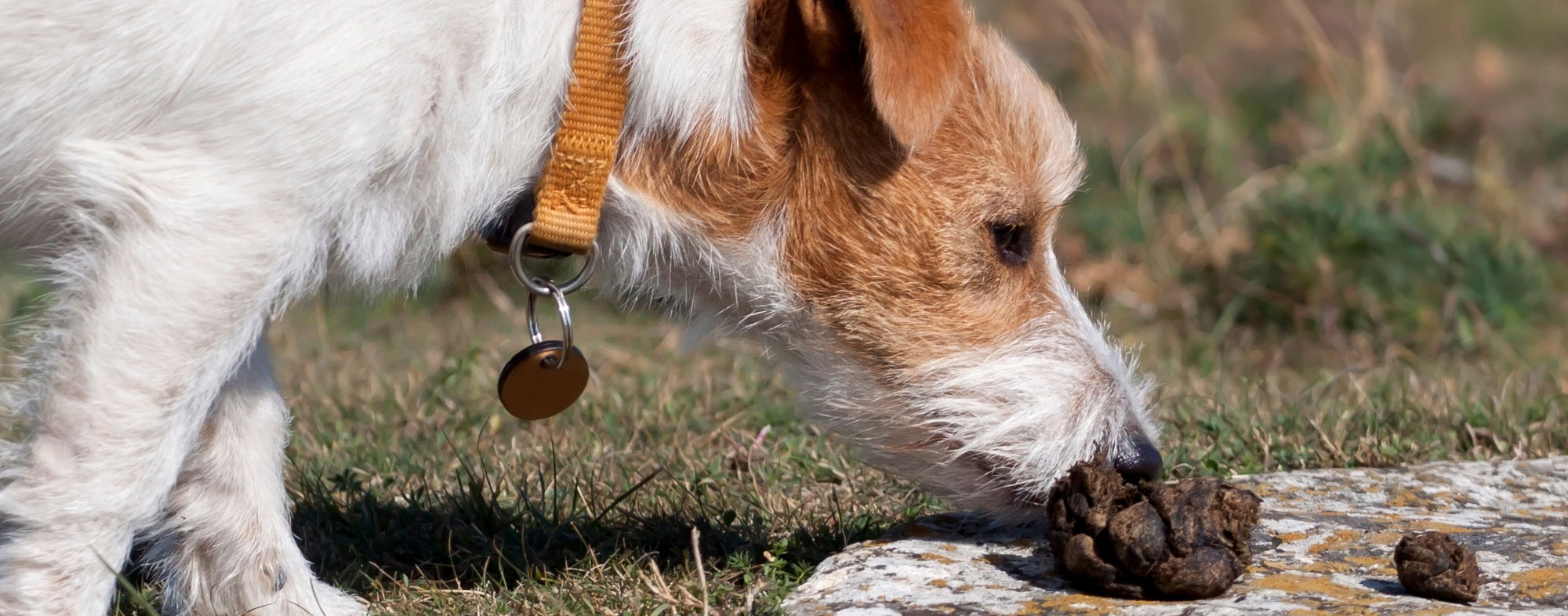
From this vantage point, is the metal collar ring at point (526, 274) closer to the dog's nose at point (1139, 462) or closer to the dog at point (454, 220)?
the dog at point (454, 220)

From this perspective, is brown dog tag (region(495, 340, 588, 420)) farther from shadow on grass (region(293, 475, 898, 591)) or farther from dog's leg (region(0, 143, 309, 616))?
dog's leg (region(0, 143, 309, 616))

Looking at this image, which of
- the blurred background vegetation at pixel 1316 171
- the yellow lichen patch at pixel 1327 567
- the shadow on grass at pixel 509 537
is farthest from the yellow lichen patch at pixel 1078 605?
the blurred background vegetation at pixel 1316 171

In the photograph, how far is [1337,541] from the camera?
8.71 ft

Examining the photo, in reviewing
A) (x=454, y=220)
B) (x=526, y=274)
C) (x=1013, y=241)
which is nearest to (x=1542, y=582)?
(x=1013, y=241)

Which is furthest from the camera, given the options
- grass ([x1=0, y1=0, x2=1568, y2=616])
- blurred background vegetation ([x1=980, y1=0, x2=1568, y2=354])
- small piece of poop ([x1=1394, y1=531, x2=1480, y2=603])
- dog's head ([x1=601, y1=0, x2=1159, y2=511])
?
blurred background vegetation ([x1=980, y1=0, x2=1568, y2=354])

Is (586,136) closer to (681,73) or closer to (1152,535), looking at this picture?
(681,73)

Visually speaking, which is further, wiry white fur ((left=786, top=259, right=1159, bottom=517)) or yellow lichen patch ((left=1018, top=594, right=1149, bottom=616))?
wiry white fur ((left=786, top=259, right=1159, bottom=517))

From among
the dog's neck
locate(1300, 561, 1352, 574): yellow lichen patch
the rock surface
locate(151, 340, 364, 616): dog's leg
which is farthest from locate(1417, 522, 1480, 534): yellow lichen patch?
locate(151, 340, 364, 616): dog's leg

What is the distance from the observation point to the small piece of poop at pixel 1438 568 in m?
2.34

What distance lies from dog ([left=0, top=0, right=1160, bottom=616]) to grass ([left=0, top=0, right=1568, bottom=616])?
27 centimetres

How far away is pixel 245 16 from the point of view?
7.37 feet

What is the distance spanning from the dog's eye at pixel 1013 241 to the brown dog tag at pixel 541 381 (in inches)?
30.2

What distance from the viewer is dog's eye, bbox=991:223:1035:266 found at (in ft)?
9.18

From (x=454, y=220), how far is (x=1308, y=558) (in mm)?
1499
